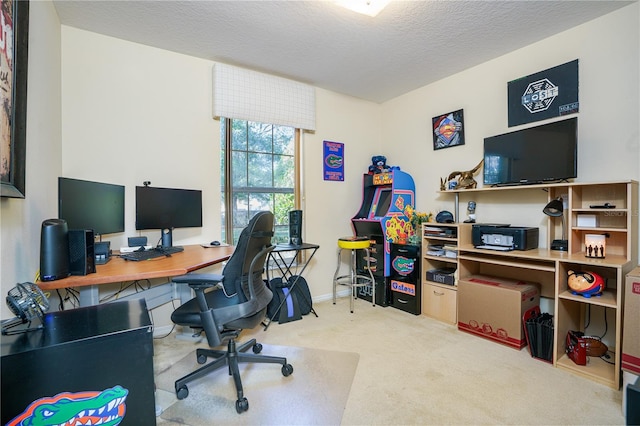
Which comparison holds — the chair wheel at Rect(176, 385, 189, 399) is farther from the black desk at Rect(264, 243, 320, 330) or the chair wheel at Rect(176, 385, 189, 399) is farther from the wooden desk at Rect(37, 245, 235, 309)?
the black desk at Rect(264, 243, 320, 330)

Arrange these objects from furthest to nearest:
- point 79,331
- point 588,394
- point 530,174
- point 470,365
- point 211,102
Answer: point 211,102, point 530,174, point 470,365, point 588,394, point 79,331

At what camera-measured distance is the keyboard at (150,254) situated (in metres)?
2.01

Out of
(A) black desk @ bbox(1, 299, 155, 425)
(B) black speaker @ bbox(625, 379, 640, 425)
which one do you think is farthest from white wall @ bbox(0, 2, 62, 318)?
(B) black speaker @ bbox(625, 379, 640, 425)

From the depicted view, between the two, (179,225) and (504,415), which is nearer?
(504,415)

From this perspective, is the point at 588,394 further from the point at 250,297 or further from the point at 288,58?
the point at 288,58

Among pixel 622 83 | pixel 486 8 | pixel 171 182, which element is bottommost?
pixel 171 182

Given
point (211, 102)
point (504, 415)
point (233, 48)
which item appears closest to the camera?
point (504, 415)

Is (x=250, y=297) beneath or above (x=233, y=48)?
beneath

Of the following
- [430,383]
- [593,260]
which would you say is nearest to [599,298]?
[593,260]

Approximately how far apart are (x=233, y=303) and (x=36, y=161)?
4.66ft

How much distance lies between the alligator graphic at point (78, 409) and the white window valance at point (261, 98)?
98.2 inches

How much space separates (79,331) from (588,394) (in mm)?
2731

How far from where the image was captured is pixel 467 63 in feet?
10.1

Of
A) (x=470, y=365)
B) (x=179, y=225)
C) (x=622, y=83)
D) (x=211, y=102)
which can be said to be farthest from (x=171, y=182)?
(x=622, y=83)
